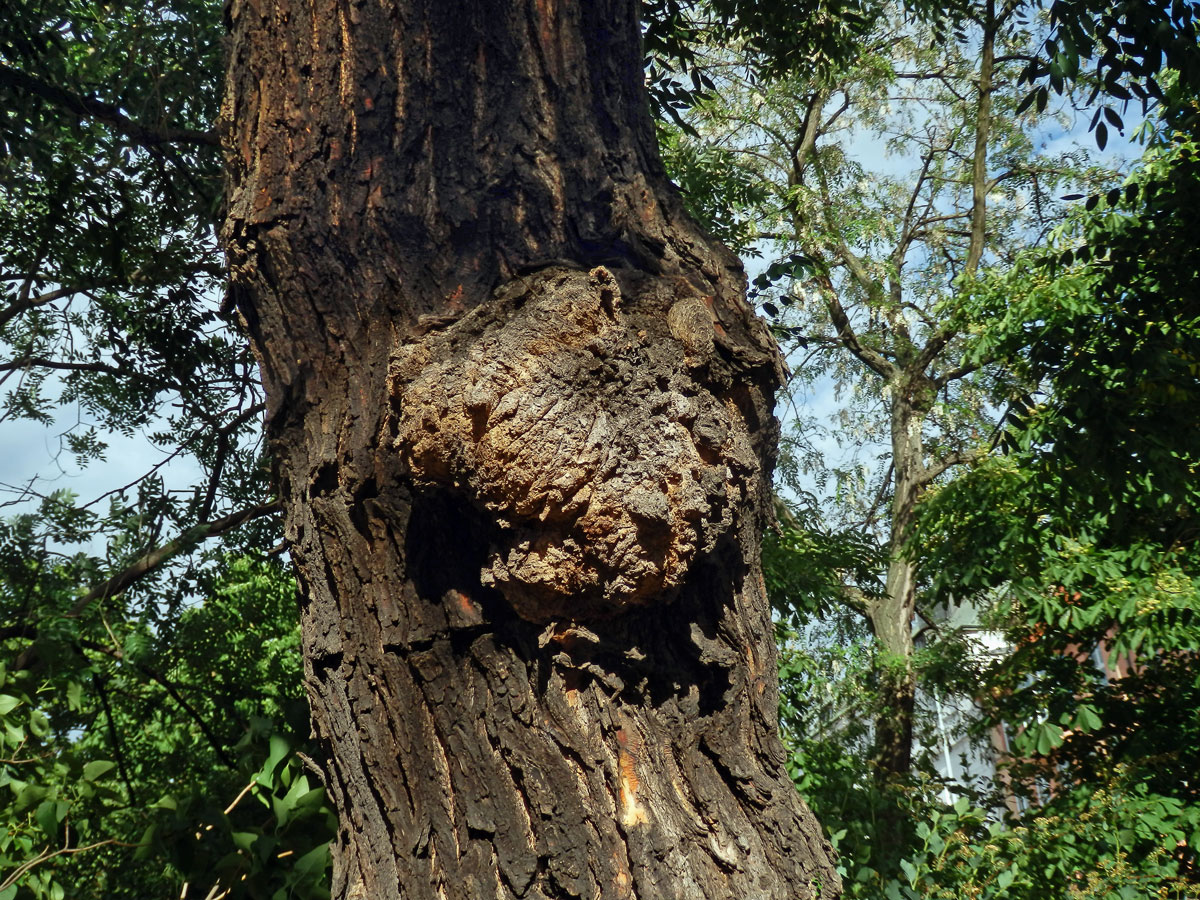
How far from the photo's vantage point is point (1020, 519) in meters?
7.07

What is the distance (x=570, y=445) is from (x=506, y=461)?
0.36 ft

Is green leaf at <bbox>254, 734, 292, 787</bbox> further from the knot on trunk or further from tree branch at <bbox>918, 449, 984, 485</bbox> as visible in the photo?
tree branch at <bbox>918, 449, 984, 485</bbox>

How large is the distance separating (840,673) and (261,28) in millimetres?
9893

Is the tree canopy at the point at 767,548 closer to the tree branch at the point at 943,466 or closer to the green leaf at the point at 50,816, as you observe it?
the green leaf at the point at 50,816

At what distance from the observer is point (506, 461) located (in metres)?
1.73

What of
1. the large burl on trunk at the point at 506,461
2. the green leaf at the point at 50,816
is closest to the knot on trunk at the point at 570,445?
the large burl on trunk at the point at 506,461

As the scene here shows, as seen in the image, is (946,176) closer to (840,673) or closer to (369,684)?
(840,673)

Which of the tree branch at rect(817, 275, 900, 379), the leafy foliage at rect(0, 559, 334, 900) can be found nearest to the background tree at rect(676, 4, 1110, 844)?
the tree branch at rect(817, 275, 900, 379)

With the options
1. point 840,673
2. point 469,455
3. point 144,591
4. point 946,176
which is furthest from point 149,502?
point 946,176

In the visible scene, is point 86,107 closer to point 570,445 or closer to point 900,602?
point 570,445

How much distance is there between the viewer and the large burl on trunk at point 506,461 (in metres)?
1.73

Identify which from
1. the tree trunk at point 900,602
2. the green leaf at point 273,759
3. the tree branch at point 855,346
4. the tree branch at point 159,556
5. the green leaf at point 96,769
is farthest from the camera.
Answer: the tree branch at point 855,346

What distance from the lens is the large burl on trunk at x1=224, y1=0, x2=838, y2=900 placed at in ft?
5.67

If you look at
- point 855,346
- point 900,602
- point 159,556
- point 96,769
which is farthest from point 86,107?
point 855,346
